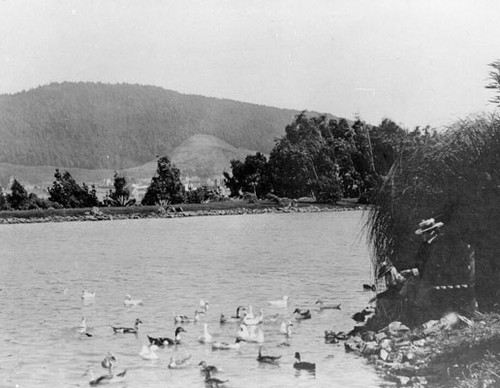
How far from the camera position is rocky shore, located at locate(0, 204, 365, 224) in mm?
99875

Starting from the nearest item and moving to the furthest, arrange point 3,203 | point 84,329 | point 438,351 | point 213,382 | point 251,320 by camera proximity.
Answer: point 438,351 < point 213,382 < point 251,320 < point 84,329 < point 3,203

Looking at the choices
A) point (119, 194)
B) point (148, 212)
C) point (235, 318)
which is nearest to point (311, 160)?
point (148, 212)

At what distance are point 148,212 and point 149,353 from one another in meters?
86.8

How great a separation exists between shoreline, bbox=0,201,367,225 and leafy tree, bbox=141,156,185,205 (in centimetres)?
221

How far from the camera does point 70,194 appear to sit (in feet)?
345

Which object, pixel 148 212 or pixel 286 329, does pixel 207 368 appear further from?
pixel 148 212

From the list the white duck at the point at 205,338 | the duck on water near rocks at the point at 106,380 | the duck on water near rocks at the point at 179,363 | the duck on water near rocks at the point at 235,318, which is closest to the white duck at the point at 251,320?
the duck on water near rocks at the point at 235,318

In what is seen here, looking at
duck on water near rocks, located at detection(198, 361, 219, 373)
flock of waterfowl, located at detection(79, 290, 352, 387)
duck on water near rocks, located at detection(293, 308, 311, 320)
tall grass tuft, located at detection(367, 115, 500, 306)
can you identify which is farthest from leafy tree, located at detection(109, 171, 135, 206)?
duck on water near rocks, located at detection(198, 361, 219, 373)

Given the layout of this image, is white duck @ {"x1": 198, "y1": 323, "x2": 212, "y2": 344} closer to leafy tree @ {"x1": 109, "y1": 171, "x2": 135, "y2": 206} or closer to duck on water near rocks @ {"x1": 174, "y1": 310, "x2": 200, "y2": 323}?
duck on water near rocks @ {"x1": 174, "y1": 310, "x2": 200, "y2": 323}

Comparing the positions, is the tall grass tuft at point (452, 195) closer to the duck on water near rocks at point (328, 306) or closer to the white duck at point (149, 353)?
the duck on water near rocks at point (328, 306)

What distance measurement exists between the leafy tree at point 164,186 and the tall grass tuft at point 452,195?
8612 cm

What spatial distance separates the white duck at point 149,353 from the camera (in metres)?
17.9

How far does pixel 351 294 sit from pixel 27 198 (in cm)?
8358

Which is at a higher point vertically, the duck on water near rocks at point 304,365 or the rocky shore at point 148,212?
the rocky shore at point 148,212
